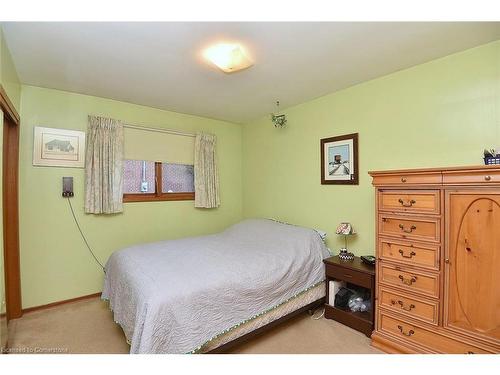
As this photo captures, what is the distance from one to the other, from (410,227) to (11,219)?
3.64 m

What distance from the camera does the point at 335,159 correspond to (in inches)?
116

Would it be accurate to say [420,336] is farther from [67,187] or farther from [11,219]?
[11,219]

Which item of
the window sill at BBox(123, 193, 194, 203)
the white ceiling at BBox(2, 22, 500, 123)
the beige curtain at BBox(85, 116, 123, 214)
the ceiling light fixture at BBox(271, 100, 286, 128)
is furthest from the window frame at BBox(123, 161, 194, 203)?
the ceiling light fixture at BBox(271, 100, 286, 128)

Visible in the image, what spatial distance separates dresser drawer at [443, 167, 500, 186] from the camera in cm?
153

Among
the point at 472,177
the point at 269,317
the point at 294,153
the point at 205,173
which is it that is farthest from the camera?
the point at 205,173

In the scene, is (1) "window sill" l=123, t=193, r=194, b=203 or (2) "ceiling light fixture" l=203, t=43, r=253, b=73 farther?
(1) "window sill" l=123, t=193, r=194, b=203

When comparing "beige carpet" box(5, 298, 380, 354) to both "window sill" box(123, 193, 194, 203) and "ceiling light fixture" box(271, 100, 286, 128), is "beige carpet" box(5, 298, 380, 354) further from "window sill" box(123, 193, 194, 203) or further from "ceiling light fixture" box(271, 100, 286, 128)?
"ceiling light fixture" box(271, 100, 286, 128)

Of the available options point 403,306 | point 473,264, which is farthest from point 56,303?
point 473,264

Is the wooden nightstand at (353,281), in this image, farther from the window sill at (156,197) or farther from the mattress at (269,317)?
the window sill at (156,197)

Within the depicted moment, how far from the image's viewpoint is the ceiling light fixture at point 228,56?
76.5 inches

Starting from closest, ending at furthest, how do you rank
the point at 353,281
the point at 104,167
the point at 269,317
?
the point at 269,317, the point at 353,281, the point at 104,167

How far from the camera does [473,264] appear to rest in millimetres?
1631

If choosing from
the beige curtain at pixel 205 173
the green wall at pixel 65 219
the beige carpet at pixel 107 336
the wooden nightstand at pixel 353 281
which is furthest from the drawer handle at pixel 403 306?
the green wall at pixel 65 219
